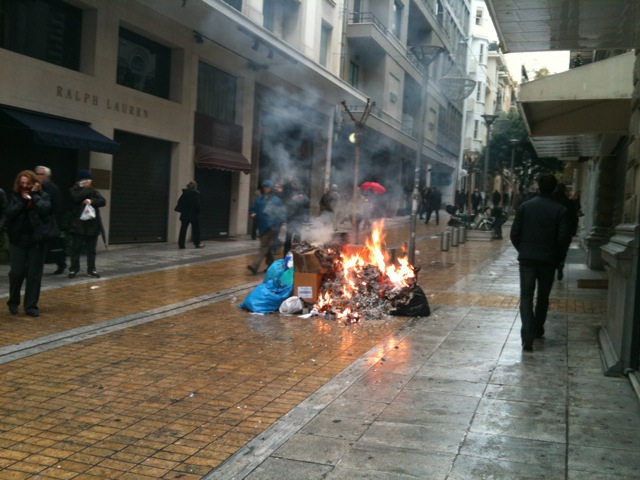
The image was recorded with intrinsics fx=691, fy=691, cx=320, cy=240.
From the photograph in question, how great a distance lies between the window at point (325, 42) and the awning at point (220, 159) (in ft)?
20.9

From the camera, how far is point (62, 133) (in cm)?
1234

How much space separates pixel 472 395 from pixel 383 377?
78 centimetres

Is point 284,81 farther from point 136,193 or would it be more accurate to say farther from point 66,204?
point 66,204

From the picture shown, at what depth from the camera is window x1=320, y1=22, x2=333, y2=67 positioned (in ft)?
77.9

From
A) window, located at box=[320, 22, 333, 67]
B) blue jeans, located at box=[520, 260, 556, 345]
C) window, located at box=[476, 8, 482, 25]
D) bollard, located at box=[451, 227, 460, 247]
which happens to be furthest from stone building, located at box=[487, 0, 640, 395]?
window, located at box=[476, 8, 482, 25]

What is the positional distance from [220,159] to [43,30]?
5839 mm

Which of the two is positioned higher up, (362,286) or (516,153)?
(516,153)

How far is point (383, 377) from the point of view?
18.4 feet

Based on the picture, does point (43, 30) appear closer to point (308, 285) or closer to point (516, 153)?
point (308, 285)

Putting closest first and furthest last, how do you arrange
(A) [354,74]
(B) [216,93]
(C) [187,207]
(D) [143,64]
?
1. (C) [187,207]
2. (D) [143,64]
3. (B) [216,93]
4. (A) [354,74]

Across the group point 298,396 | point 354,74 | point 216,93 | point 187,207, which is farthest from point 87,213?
point 354,74

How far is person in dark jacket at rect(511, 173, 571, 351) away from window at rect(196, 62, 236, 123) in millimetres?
12447

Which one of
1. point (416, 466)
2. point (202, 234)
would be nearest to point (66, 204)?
point (202, 234)

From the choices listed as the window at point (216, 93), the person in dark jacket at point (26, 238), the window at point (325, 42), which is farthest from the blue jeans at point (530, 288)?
the window at point (325, 42)
